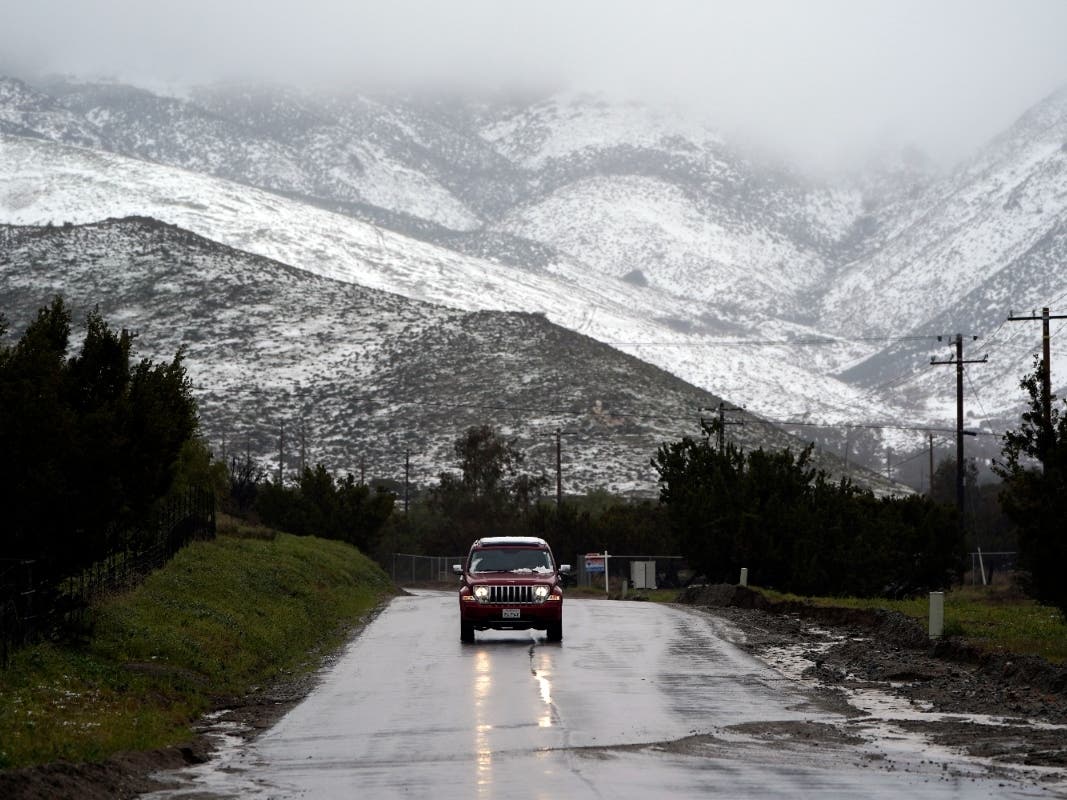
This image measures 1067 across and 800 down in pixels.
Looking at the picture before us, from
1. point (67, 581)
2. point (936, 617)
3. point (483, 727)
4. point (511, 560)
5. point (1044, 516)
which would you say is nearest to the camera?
point (483, 727)

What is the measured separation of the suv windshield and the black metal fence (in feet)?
20.7

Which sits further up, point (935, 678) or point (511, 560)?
point (511, 560)

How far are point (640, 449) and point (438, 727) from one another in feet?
434

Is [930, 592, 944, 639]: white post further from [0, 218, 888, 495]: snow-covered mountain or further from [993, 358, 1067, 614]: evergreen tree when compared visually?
[0, 218, 888, 495]: snow-covered mountain

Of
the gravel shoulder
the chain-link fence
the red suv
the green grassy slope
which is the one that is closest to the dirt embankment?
the gravel shoulder

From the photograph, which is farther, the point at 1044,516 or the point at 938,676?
the point at 1044,516

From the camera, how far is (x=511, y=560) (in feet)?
107

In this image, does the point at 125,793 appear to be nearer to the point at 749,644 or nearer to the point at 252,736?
the point at 252,736

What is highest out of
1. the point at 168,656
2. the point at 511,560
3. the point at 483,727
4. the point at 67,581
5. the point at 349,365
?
the point at 349,365

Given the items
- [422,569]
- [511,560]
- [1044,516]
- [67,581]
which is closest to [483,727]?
[1044,516]

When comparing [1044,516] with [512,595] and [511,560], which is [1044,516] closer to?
[512,595]

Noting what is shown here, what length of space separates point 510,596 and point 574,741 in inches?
587

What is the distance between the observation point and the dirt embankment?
54.6ft

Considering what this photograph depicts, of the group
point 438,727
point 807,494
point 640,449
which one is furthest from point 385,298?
point 438,727
